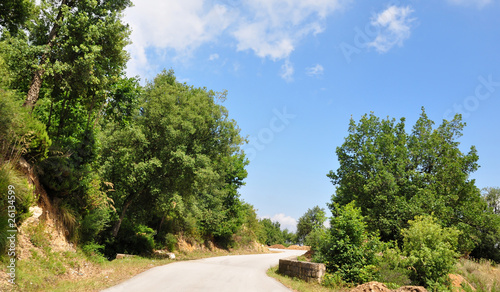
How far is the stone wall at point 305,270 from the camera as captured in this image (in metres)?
12.0

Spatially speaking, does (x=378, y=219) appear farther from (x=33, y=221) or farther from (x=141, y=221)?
(x=33, y=221)

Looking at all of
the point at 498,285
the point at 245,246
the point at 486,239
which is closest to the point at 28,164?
the point at 498,285

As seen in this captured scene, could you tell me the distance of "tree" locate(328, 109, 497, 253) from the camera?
21812 millimetres

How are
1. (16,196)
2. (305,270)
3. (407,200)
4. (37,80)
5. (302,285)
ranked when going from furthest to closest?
(407,200) → (305,270) → (302,285) → (37,80) → (16,196)

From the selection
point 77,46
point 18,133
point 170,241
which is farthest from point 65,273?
point 170,241

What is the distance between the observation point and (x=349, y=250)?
1202 cm

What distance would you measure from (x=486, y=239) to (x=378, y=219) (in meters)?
14.8

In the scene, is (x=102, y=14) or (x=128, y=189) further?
(x=128, y=189)

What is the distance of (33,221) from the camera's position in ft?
30.2

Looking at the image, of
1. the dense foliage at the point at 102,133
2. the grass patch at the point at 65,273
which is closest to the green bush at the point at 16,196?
the dense foliage at the point at 102,133

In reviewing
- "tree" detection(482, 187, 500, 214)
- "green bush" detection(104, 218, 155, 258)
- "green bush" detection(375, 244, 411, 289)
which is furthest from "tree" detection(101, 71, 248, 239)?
"tree" detection(482, 187, 500, 214)

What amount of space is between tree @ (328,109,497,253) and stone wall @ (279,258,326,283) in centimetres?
1091

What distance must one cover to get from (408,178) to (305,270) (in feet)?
52.6

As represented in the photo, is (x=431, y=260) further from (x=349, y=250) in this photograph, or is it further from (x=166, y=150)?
(x=166, y=150)
